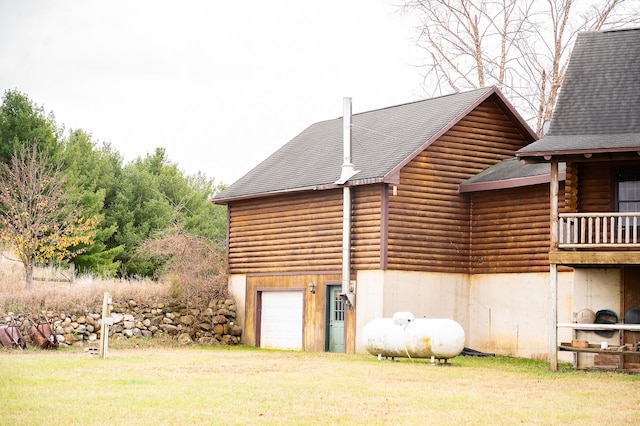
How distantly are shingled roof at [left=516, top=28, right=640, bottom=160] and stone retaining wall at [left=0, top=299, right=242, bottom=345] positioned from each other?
13.6 meters

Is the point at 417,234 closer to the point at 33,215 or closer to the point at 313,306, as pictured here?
the point at 313,306

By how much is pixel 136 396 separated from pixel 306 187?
1476 cm

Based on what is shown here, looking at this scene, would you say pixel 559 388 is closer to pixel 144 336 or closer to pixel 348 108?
pixel 348 108

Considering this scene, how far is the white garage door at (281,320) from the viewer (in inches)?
1215

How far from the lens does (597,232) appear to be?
71.9 ft

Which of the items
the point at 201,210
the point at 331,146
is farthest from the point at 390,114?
the point at 201,210

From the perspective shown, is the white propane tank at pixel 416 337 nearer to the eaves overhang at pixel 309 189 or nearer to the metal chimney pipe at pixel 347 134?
the eaves overhang at pixel 309 189

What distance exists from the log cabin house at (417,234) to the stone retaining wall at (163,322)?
4.35 feet

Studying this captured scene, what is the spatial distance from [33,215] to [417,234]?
20056mm

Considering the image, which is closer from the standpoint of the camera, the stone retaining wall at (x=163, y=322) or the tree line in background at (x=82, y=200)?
the stone retaining wall at (x=163, y=322)

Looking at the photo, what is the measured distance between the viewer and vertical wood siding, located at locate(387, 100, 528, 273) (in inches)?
1103

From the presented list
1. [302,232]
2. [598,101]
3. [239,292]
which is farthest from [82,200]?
[598,101]

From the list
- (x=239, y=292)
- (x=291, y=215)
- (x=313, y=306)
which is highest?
(x=291, y=215)

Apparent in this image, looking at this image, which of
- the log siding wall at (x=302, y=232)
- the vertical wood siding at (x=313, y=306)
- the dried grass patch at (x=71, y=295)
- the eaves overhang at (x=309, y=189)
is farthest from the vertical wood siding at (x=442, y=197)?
the dried grass patch at (x=71, y=295)
